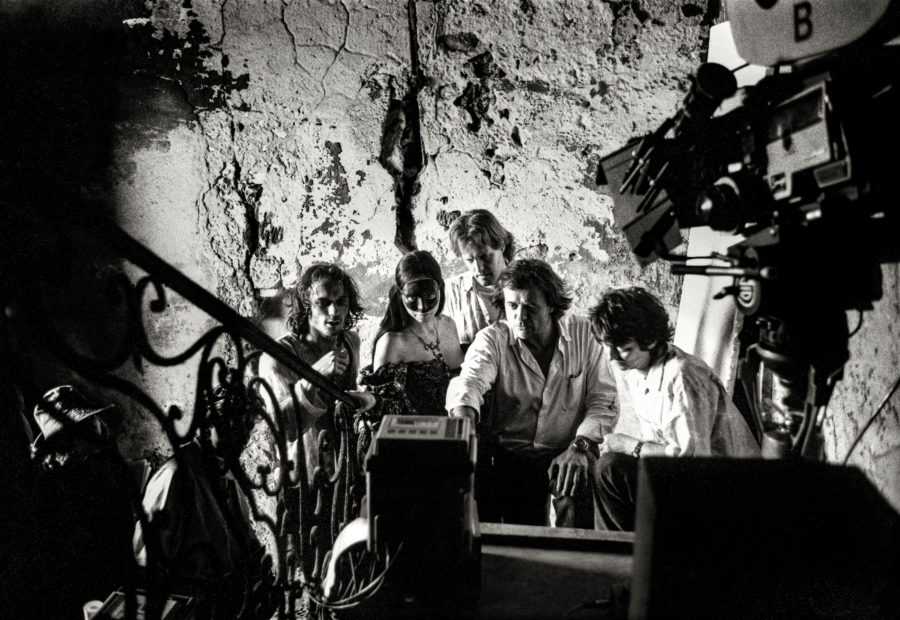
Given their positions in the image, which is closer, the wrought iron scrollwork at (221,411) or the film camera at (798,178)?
the wrought iron scrollwork at (221,411)

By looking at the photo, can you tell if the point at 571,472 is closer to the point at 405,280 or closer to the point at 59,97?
the point at 405,280

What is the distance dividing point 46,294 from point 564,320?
3974 mm

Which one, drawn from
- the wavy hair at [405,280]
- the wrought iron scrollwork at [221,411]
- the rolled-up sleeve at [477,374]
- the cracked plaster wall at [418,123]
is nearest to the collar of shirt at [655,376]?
the rolled-up sleeve at [477,374]

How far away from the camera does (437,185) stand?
459cm

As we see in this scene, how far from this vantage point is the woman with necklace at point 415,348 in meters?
3.50

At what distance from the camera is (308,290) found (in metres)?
3.86

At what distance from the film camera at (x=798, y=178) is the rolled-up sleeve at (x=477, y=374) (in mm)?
1329

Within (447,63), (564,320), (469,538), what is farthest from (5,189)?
(447,63)

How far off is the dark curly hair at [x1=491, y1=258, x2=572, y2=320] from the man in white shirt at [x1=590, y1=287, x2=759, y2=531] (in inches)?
11.6

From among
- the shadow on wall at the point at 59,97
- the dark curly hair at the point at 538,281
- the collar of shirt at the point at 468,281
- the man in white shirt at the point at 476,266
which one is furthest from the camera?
the shadow on wall at the point at 59,97

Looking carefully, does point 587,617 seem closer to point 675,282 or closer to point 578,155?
point 675,282

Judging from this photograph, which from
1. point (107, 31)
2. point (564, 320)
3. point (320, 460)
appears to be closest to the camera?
point (320, 460)

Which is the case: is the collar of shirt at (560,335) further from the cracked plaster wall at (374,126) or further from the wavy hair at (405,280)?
the cracked plaster wall at (374,126)

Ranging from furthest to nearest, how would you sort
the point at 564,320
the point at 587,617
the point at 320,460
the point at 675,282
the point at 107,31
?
the point at 107,31
the point at 675,282
the point at 564,320
the point at 320,460
the point at 587,617
